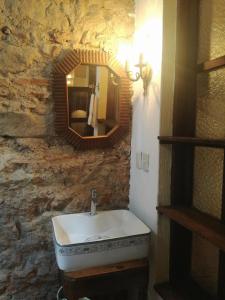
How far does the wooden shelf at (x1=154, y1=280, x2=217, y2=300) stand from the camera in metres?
1.37

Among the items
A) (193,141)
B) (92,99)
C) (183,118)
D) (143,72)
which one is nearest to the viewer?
(193,141)

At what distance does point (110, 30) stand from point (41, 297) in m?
1.79

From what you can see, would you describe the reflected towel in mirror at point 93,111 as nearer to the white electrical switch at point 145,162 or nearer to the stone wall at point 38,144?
the stone wall at point 38,144

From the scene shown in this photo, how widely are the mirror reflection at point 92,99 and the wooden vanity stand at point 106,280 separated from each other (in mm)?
811

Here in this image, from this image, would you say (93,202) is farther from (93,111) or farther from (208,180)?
(208,180)

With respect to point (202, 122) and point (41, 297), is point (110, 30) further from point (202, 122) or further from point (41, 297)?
point (41, 297)

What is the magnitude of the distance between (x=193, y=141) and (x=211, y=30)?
0.57 metres

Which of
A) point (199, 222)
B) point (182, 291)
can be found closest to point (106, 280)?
point (182, 291)

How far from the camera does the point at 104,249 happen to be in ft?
4.67

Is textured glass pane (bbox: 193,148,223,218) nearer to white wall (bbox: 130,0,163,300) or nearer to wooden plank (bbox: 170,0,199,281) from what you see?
wooden plank (bbox: 170,0,199,281)

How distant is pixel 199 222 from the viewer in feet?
4.15

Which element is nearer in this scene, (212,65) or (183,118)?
(212,65)

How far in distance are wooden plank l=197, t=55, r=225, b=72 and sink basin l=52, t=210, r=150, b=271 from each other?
0.89 metres

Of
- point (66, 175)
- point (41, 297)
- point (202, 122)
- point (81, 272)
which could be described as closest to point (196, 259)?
point (81, 272)
